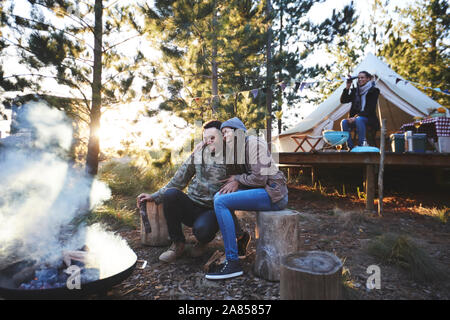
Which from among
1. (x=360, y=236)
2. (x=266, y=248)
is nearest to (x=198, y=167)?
(x=266, y=248)

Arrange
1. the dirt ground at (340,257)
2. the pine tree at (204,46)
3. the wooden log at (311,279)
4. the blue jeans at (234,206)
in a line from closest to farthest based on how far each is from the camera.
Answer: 1. the wooden log at (311,279)
2. the dirt ground at (340,257)
3. the blue jeans at (234,206)
4. the pine tree at (204,46)

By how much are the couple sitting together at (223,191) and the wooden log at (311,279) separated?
58 centimetres

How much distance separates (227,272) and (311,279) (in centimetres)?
75

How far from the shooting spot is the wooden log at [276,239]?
1903mm

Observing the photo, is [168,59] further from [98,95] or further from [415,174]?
[415,174]

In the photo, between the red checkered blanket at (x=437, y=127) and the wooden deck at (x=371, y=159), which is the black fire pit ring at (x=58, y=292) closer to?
the wooden deck at (x=371, y=159)

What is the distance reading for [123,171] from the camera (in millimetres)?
5902

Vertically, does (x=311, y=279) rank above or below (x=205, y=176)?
below

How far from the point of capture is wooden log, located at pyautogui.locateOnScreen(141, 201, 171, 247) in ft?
9.10

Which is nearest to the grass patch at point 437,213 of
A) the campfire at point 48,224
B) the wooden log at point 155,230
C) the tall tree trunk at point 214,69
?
the wooden log at point 155,230

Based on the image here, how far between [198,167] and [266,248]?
93 centimetres

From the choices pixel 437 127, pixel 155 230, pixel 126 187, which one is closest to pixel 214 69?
pixel 126 187

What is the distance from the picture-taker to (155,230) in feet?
9.11

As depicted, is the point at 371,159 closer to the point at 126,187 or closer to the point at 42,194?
the point at 126,187
